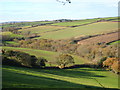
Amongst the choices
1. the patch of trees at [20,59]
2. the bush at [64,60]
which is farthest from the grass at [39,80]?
the bush at [64,60]

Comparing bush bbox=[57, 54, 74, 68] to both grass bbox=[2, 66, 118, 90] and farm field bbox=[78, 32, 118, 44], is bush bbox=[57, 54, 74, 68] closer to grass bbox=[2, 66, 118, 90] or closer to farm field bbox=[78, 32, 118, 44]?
farm field bbox=[78, 32, 118, 44]

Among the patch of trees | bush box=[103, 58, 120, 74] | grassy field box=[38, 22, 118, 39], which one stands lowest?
bush box=[103, 58, 120, 74]

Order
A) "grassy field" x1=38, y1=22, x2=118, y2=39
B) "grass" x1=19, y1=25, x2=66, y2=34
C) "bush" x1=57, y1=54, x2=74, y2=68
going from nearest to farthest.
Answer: "bush" x1=57, y1=54, x2=74, y2=68 < "grassy field" x1=38, y1=22, x2=118, y2=39 < "grass" x1=19, y1=25, x2=66, y2=34

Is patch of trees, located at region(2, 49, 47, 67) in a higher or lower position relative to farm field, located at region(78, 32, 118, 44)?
lower

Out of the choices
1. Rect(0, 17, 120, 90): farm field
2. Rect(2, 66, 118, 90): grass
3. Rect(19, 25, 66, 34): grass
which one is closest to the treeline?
Rect(0, 17, 120, 90): farm field

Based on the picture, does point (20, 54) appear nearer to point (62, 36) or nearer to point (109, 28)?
point (62, 36)

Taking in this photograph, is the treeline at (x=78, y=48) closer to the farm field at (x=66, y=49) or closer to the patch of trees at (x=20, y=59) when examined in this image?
the farm field at (x=66, y=49)

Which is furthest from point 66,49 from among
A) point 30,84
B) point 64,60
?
point 30,84

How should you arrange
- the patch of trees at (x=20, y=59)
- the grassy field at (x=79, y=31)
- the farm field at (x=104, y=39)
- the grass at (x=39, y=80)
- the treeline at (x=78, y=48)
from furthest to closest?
the grassy field at (x=79, y=31) → the farm field at (x=104, y=39) → the treeline at (x=78, y=48) → the patch of trees at (x=20, y=59) → the grass at (x=39, y=80)

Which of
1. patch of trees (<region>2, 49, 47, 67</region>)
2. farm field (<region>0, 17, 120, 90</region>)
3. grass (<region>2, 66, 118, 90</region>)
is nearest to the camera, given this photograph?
grass (<region>2, 66, 118, 90</region>)

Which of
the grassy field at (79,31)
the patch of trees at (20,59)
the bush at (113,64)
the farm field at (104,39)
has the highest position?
the grassy field at (79,31)

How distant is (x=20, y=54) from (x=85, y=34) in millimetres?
53243

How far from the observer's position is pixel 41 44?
279 feet

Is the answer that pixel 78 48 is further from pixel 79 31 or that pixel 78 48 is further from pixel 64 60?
pixel 79 31
